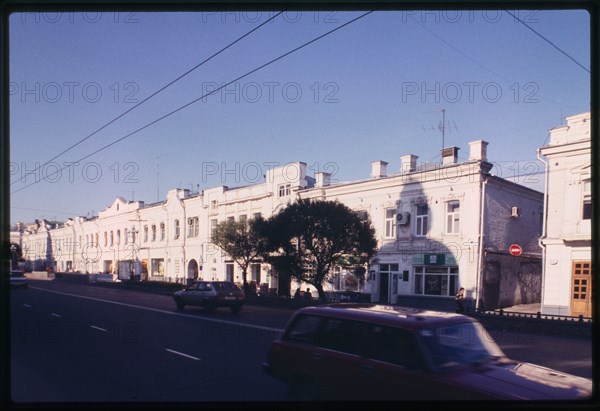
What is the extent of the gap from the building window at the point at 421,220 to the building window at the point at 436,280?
1922 millimetres

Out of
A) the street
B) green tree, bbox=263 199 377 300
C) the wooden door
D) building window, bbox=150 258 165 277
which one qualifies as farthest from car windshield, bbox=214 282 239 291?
building window, bbox=150 258 165 277

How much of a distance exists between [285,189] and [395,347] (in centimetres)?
2771

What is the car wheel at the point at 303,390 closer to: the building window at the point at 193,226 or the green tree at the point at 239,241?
the green tree at the point at 239,241

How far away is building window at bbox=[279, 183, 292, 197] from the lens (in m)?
31.5

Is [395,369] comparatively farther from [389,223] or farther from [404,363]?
[389,223]

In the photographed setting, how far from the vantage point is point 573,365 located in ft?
30.1

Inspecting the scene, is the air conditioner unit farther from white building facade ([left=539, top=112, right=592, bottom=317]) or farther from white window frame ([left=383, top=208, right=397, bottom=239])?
white building facade ([left=539, top=112, right=592, bottom=317])

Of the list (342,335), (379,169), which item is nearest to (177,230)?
(379,169)

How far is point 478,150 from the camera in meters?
22.2

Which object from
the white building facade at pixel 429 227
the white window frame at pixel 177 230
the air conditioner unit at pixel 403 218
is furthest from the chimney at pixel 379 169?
the white window frame at pixel 177 230

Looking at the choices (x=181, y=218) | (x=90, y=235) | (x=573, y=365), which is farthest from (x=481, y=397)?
(x=181, y=218)

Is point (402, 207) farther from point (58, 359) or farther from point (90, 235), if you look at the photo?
point (90, 235)

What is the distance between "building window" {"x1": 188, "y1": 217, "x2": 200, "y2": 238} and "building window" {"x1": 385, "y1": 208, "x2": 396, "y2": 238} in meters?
18.5

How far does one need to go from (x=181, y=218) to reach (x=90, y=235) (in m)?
8.08
